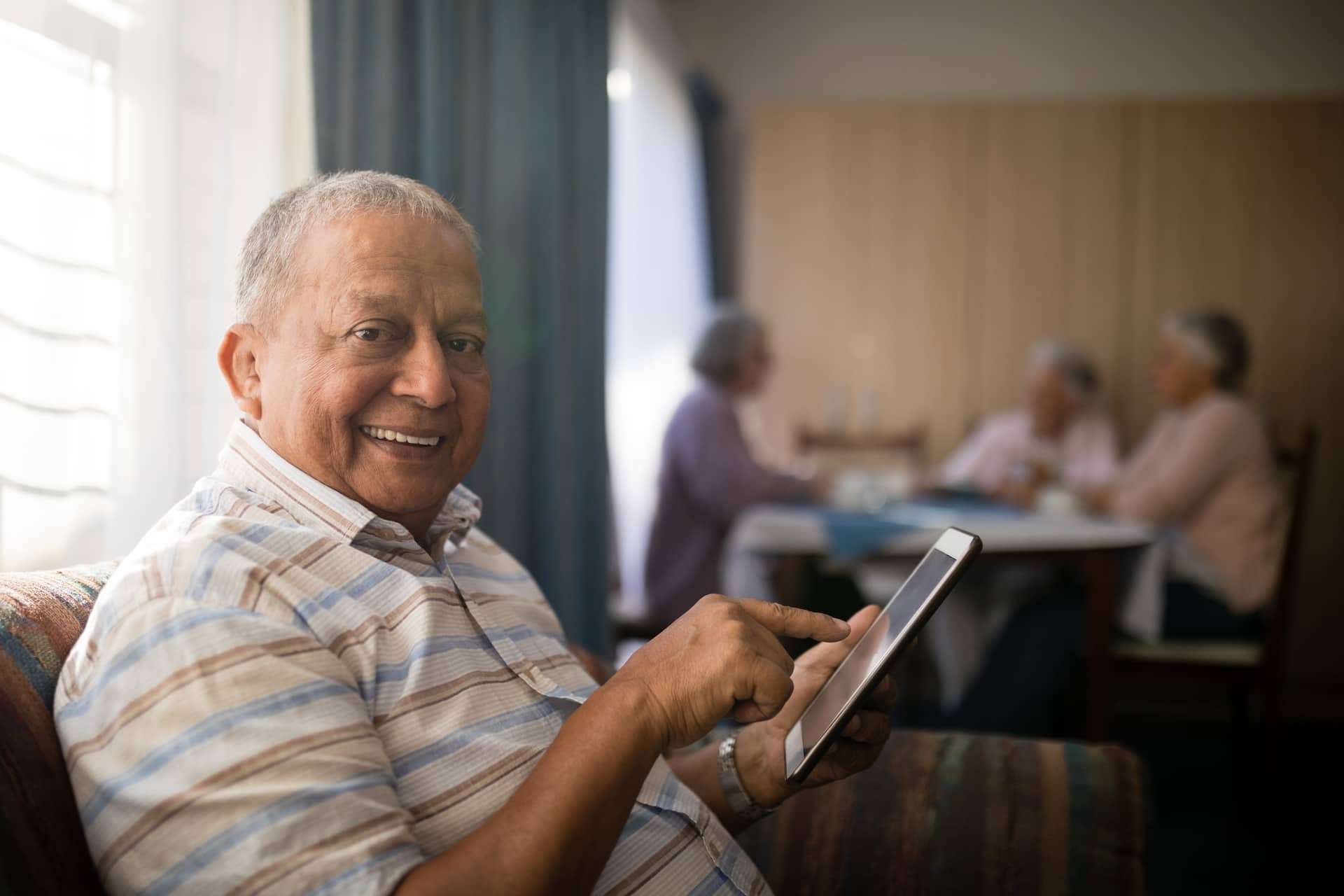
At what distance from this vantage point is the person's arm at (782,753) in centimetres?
102

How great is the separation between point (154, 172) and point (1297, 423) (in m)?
4.39

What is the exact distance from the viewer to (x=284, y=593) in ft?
2.51

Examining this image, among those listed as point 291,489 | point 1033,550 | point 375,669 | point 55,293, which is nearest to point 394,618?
point 375,669

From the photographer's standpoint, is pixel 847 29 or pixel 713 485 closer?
pixel 713 485

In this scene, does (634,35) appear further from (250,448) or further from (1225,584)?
(250,448)

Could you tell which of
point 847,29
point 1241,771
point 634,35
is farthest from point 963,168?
point 1241,771

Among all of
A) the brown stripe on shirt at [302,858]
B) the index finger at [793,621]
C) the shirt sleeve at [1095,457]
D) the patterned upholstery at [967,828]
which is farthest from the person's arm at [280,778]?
the shirt sleeve at [1095,457]

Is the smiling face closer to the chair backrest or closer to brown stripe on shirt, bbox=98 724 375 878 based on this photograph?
brown stripe on shirt, bbox=98 724 375 878

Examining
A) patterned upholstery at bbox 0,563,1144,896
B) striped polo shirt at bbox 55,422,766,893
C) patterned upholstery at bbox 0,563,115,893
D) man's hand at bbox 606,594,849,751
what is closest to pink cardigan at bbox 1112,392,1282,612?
patterned upholstery at bbox 0,563,1144,896

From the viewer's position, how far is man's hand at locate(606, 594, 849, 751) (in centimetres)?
77

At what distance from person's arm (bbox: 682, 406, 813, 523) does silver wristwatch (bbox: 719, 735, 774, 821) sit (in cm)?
191

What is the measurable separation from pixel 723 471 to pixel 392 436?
214 cm

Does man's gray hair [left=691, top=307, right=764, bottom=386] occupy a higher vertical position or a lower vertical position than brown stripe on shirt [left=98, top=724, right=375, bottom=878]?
higher

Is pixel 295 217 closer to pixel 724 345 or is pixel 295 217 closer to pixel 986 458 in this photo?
pixel 724 345
